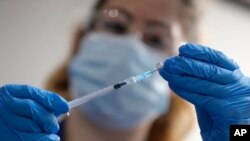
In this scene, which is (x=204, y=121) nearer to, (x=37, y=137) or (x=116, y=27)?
(x=37, y=137)

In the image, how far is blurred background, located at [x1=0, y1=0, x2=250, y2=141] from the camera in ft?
5.88

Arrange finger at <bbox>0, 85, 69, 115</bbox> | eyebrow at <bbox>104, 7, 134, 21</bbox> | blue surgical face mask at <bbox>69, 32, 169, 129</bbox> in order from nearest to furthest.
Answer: finger at <bbox>0, 85, 69, 115</bbox> → blue surgical face mask at <bbox>69, 32, 169, 129</bbox> → eyebrow at <bbox>104, 7, 134, 21</bbox>

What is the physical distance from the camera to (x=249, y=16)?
6.82ft

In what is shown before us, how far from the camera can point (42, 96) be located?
3.19 feet

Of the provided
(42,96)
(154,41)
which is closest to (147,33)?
(154,41)

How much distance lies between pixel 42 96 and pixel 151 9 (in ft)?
2.14

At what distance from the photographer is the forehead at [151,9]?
4.91 feet

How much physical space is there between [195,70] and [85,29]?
0.72 meters

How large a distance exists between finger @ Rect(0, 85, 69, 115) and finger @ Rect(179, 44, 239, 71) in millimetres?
293

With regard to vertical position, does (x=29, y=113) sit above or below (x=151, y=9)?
below

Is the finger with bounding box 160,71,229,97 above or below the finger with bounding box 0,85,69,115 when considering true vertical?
above

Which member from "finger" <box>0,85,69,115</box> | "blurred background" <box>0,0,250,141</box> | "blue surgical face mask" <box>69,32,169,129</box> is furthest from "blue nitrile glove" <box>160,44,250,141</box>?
"blurred background" <box>0,0,250,141</box>

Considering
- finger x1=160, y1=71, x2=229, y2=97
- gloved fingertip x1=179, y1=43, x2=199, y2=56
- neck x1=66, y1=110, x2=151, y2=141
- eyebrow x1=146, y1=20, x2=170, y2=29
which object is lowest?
neck x1=66, y1=110, x2=151, y2=141

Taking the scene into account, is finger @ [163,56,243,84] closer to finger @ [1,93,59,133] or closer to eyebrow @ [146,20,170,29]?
finger @ [1,93,59,133]
